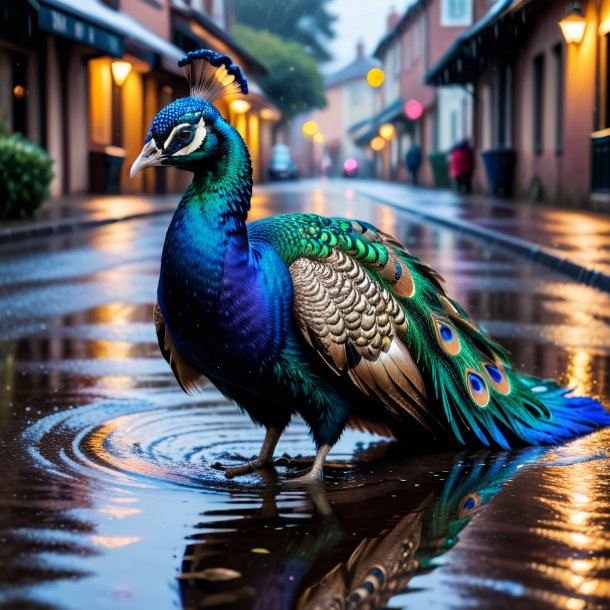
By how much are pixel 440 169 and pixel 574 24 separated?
22.2 m

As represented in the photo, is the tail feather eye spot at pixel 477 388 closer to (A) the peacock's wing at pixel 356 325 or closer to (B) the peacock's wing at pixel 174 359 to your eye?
(A) the peacock's wing at pixel 356 325

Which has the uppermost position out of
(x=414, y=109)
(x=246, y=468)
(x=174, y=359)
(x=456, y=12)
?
(x=456, y=12)

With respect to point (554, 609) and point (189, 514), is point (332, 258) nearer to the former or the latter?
point (189, 514)

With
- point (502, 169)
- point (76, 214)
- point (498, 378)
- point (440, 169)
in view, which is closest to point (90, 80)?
point (502, 169)

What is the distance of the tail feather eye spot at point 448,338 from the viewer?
452cm

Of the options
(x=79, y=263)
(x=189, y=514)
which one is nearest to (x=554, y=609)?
(x=189, y=514)

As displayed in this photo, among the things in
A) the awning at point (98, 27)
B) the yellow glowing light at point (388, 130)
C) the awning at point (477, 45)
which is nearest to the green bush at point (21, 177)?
the awning at point (98, 27)

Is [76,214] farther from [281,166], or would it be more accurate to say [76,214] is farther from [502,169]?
[281,166]

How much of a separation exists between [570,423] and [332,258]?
1.30 meters

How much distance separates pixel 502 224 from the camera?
19.0 m

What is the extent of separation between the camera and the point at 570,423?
491 centimetres

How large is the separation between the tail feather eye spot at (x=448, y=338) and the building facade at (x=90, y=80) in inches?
690

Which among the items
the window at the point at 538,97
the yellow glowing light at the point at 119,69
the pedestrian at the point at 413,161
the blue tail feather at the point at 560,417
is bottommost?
the blue tail feather at the point at 560,417

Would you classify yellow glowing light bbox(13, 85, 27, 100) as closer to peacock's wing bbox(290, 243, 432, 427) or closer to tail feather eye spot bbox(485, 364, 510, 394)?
tail feather eye spot bbox(485, 364, 510, 394)
